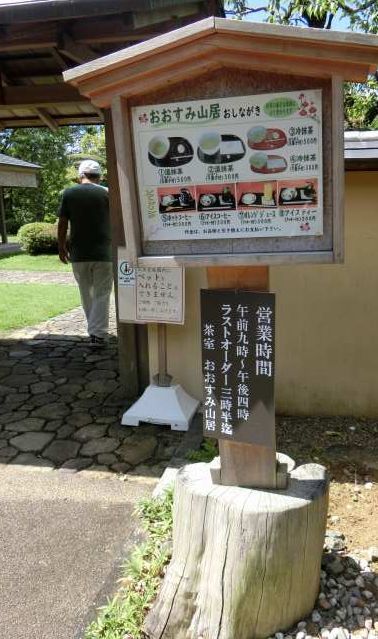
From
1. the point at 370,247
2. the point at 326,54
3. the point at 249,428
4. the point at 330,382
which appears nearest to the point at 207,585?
the point at 249,428

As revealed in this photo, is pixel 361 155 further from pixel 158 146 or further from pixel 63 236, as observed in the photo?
pixel 63 236

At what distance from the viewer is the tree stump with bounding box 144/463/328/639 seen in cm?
213

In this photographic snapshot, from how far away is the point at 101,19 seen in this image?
13.1 feet

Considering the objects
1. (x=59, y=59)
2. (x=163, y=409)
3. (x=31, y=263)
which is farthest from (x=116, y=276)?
(x=31, y=263)

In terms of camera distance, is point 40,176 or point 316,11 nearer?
point 316,11

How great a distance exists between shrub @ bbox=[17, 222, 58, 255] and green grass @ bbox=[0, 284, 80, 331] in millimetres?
6857

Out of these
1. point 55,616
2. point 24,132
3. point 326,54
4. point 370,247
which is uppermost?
point 24,132

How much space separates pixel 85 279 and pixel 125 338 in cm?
191

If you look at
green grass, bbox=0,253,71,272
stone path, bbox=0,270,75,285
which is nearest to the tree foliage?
green grass, bbox=0,253,71,272

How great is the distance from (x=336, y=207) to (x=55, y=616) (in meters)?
2.22

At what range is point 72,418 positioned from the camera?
4668mm

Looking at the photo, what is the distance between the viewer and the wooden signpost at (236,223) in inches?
71.4

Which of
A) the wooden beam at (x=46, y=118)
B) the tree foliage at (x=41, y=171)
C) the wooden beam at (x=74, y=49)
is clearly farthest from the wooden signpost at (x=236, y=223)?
the tree foliage at (x=41, y=171)

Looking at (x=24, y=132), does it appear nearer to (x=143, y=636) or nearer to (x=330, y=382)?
(x=330, y=382)
